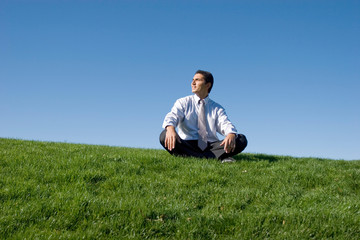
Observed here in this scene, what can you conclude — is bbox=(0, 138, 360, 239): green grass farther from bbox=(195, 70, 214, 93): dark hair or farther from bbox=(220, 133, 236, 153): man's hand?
bbox=(195, 70, 214, 93): dark hair

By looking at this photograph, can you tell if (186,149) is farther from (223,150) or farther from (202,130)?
(223,150)

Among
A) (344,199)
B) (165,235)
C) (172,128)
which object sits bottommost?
(165,235)

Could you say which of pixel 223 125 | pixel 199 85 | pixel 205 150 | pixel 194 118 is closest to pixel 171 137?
pixel 194 118

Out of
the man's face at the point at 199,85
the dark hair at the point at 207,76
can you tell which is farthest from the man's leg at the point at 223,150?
the dark hair at the point at 207,76

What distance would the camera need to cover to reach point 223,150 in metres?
8.88

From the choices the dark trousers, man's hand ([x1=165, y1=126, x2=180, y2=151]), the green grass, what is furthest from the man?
the green grass

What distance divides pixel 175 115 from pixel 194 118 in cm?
59

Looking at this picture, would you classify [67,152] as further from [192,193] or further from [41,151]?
[192,193]

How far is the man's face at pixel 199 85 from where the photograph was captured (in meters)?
9.33

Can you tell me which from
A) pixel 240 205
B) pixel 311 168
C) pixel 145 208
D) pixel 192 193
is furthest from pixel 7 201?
pixel 311 168

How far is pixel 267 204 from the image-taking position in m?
6.08

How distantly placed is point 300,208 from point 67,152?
6239 millimetres

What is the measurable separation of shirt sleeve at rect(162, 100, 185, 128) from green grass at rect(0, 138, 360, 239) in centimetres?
89

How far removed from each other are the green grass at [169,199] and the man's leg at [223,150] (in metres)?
0.40
